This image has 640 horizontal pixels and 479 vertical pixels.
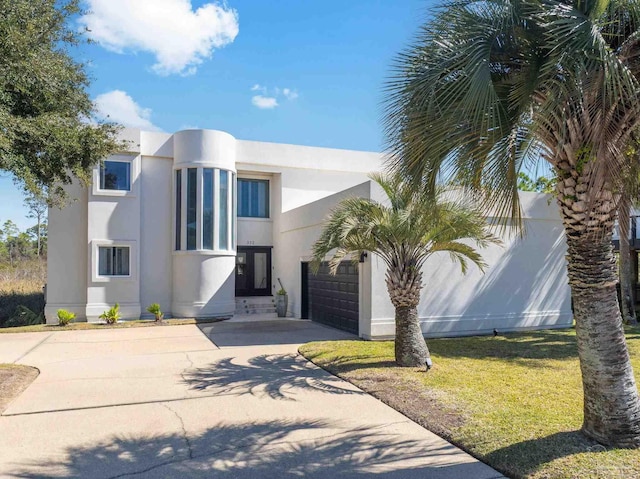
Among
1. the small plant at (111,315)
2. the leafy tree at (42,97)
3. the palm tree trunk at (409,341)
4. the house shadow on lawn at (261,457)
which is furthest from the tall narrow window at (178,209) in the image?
the house shadow on lawn at (261,457)

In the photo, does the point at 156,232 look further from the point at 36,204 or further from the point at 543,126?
the point at 543,126

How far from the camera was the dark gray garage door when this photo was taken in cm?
1269

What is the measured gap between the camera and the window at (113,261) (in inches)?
632

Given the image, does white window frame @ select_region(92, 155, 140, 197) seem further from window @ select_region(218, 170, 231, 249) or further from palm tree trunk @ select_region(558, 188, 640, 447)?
palm tree trunk @ select_region(558, 188, 640, 447)

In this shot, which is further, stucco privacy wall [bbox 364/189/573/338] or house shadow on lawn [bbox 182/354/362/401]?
stucco privacy wall [bbox 364/189/573/338]

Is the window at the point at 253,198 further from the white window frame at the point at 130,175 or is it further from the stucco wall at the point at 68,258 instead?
the stucco wall at the point at 68,258

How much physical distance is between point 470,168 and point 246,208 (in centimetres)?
1470

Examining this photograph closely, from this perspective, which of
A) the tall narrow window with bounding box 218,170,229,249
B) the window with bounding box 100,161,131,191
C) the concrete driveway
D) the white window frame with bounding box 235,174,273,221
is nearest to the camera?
the concrete driveway

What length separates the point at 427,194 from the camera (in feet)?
17.3

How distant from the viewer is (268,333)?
42.1 ft

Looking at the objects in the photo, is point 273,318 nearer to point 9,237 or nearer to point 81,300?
point 81,300

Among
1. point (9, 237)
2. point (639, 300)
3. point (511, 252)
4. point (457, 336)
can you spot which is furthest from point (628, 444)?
point (9, 237)

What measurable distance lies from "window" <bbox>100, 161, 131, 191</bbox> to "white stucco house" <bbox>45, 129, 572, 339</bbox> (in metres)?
0.03

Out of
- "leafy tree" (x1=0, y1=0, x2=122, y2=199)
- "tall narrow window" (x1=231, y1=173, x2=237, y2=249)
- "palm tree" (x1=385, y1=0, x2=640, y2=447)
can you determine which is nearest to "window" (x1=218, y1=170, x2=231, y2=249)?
"tall narrow window" (x1=231, y1=173, x2=237, y2=249)
